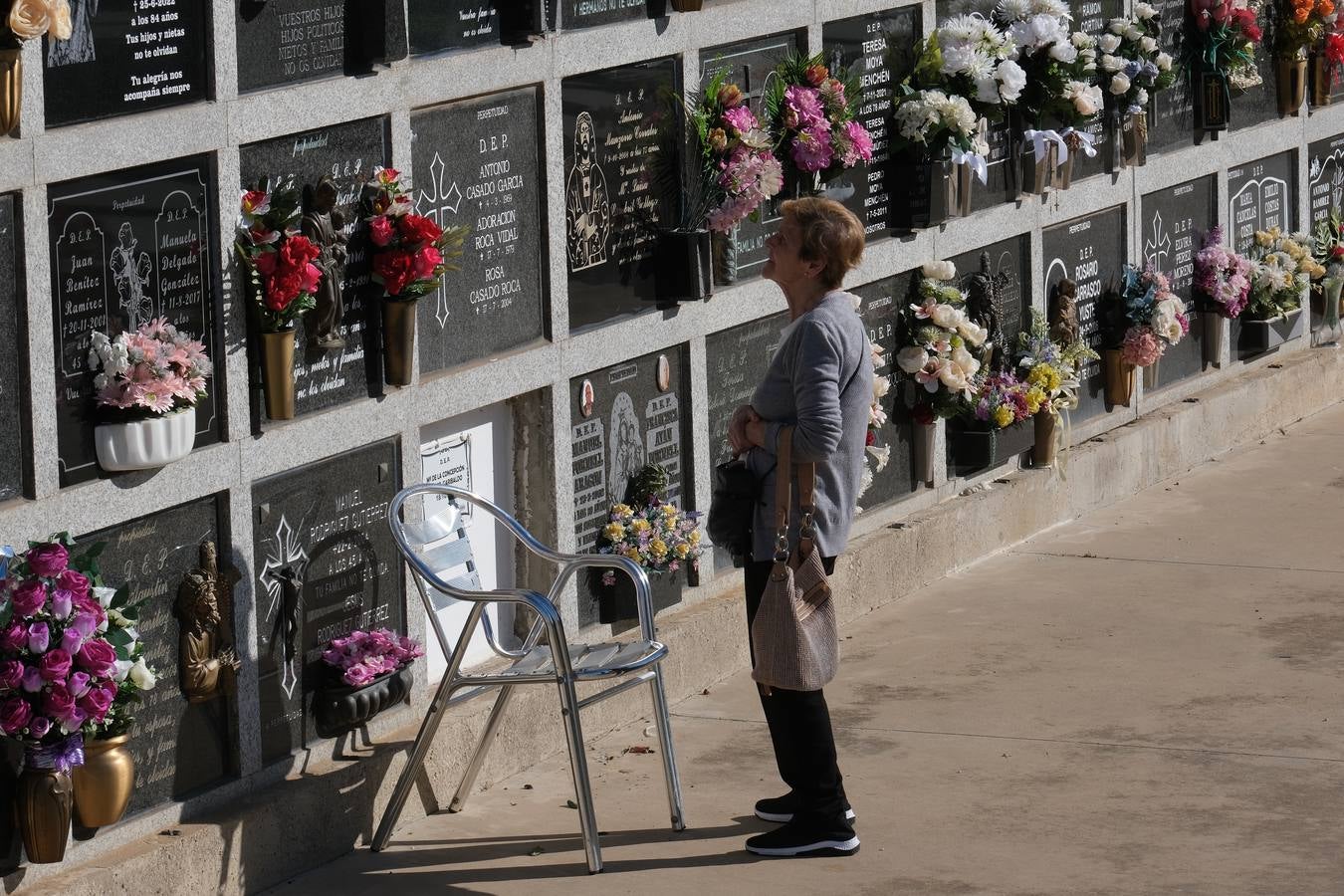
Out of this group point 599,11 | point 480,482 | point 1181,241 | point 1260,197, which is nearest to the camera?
point 480,482

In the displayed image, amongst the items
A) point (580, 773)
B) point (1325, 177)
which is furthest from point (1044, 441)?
point (580, 773)

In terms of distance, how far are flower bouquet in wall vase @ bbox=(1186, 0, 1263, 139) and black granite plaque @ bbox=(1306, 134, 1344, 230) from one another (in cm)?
123

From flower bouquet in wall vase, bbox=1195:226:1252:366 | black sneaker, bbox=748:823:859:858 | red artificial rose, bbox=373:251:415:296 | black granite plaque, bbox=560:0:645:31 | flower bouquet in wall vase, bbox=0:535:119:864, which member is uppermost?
black granite plaque, bbox=560:0:645:31

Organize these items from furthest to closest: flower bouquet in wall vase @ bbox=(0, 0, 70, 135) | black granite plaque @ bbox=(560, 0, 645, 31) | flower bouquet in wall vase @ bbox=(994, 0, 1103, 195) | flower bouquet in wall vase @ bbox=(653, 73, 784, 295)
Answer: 1. flower bouquet in wall vase @ bbox=(994, 0, 1103, 195)
2. flower bouquet in wall vase @ bbox=(653, 73, 784, 295)
3. black granite plaque @ bbox=(560, 0, 645, 31)
4. flower bouquet in wall vase @ bbox=(0, 0, 70, 135)

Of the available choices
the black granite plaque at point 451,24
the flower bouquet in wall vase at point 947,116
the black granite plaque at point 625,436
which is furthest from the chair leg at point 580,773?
the flower bouquet in wall vase at point 947,116

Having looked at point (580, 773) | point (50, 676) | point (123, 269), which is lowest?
point (580, 773)

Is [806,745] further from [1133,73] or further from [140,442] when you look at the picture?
[1133,73]

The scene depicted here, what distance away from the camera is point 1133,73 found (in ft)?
29.2

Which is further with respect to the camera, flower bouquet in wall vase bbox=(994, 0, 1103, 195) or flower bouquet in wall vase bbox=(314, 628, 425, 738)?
flower bouquet in wall vase bbox=(994, 0, 1103, 195)

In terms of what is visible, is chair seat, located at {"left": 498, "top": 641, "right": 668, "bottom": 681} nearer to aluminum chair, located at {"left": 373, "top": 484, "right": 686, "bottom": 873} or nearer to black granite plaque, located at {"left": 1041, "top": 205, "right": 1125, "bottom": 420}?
aluminum chair, located at {"left": 373, "top": 484, "right": 686, "bottom": 873}

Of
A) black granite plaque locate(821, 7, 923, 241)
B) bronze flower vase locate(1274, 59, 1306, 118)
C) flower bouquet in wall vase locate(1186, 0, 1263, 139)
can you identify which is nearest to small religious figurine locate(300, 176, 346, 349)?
black granite plaque locate(821, 7, 923, 241)

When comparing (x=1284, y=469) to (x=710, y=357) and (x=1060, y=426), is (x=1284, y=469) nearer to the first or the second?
(x=1060, y=426)

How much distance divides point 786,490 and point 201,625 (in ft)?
4.36

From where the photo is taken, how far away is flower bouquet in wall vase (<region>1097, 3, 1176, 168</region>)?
8.80 meters
